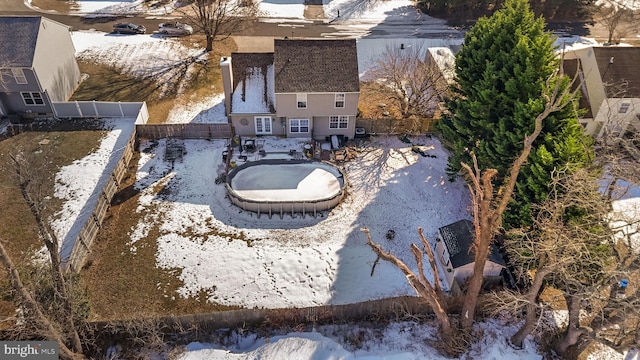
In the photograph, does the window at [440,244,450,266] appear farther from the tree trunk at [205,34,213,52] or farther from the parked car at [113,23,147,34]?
the parked car at [113,23,147,34]

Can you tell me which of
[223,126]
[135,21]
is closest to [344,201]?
[223,126]

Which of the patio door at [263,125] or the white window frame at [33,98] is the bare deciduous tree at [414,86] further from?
the white window frame at [33,98]

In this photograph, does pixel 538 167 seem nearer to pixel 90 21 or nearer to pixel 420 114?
pixel 420 114

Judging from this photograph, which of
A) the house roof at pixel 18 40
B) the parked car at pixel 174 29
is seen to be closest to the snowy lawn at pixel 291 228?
the house roof at pixel 18 40

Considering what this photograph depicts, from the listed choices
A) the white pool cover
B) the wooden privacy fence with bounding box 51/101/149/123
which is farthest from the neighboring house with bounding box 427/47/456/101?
the wooden privacy fence with bounding box 51/101/149/123

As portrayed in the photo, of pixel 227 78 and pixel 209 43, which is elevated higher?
pixel 227 78

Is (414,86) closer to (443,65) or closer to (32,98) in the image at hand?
(443,65)

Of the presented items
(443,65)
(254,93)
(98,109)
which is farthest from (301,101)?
(98,109)
